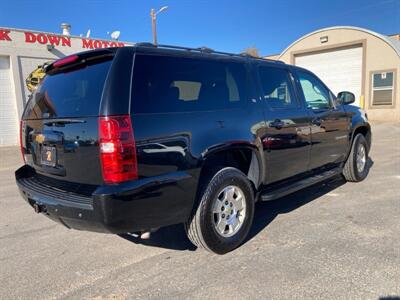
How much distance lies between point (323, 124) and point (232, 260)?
2.62 m

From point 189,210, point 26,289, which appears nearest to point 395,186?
point 189,210

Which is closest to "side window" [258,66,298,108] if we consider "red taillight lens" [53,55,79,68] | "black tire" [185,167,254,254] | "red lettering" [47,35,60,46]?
"black tire" [185,167,254,254]

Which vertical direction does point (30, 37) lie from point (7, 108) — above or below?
above

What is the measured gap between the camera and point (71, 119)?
310 cm

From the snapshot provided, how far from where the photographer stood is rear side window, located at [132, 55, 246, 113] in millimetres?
3057

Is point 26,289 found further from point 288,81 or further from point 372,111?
point 372,111

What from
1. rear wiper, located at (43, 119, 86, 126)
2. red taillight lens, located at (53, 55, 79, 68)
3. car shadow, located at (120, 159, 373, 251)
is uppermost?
red taillight lens, located at (53, 55, 79, 68)

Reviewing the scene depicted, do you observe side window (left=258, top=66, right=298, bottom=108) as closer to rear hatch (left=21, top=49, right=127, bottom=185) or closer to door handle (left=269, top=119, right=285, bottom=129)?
door handle (left=269, top=119, right=285, bottom=129)

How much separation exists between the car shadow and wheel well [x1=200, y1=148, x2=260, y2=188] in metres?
0.67

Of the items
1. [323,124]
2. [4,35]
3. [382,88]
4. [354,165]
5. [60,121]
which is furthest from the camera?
[382,88]

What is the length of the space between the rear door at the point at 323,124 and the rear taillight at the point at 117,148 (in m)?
2.90

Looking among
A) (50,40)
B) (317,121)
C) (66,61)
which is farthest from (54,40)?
(317,121)

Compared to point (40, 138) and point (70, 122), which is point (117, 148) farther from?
point (40, 138)

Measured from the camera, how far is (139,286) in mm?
3078
